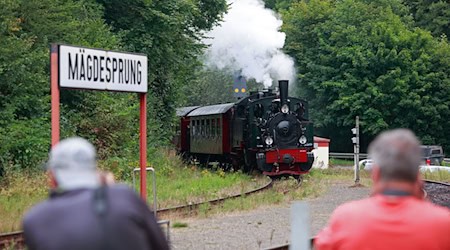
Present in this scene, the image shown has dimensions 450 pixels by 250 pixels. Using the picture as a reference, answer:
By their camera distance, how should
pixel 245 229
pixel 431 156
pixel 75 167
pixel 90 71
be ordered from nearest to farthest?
pixel 75 167
pixel 90 71
pixel 245 229
pixel 431 156

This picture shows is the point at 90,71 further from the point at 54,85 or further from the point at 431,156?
the point at 431,156

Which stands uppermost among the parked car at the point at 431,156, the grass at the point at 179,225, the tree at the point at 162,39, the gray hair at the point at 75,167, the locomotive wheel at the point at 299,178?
the tree at the point at 162,39

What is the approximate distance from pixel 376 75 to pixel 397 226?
44349 mm

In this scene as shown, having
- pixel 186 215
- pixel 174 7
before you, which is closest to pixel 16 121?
pixel 186 215

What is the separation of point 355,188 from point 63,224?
19.2 meters

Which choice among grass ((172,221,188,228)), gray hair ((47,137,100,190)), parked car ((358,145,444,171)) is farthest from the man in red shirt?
parked car ((358,145,444,171))

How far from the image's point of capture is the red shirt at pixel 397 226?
3445 millimetres

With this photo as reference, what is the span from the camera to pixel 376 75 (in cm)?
4694

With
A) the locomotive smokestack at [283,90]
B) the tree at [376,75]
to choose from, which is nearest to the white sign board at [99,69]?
the locomotive smokestack at [283,90]

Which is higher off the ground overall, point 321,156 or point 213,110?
point 213,110

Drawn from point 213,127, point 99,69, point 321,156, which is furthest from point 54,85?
point 321,156

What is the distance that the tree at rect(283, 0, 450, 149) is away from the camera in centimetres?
4525

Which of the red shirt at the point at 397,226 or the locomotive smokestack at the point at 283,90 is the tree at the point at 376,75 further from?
the red shirt at the point at 397,226

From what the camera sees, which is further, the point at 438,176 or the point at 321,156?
the point at 321,156
